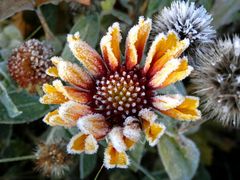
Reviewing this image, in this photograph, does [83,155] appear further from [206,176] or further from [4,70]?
[206,176]

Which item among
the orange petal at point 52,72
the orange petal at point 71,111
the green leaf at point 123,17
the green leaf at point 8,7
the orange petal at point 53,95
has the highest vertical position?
the green leaf at point 8,7

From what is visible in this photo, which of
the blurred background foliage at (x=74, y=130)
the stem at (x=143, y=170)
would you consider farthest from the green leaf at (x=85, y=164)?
the stem at (x=143, y=170)

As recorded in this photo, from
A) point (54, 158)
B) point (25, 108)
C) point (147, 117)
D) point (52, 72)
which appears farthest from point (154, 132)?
point (25, 108)

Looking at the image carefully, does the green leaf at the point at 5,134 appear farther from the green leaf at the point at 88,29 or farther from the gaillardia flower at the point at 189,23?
the gaillardia flower at the point at 189,23

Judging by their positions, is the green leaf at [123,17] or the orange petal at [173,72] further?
the green leaf at [123,17]

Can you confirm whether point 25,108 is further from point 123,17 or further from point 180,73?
point 180,73

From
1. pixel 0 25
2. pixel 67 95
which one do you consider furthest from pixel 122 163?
pixel 0 25

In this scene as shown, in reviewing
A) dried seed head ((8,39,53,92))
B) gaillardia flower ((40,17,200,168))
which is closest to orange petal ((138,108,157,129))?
gaillardia flower ((40,17,200,168))
